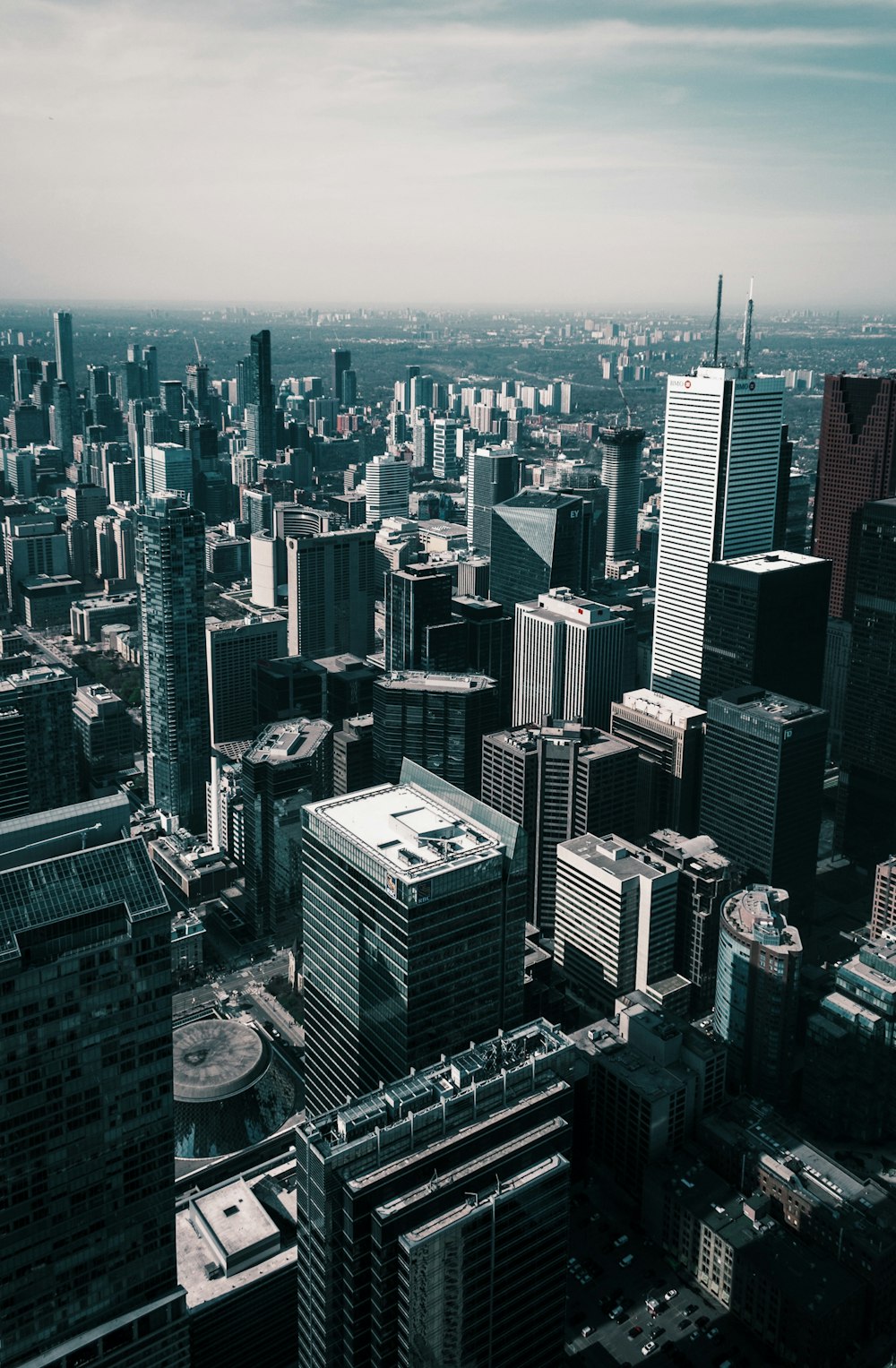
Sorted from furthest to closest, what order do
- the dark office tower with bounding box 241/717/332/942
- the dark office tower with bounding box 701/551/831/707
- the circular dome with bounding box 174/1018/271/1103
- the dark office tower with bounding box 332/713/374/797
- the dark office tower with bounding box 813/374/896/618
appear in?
the dark office tower with bounding box 813/374/896/618, the dark office tower with bounding box 332/713/374/797, the dark office tower with bounding box 701/551/831/707, the dark office tower with bounding box 241/717/332/942, the circular dome with bounding box 174/1018/271/1103

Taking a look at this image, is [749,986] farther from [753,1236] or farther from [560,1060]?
[560,1060]

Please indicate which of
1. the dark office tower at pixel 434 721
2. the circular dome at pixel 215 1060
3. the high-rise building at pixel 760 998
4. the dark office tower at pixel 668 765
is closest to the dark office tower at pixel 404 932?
the circular dome at pixel 215 1060

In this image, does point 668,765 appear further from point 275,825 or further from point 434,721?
point 275,825

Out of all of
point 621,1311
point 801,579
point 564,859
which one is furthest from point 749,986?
point 801,579

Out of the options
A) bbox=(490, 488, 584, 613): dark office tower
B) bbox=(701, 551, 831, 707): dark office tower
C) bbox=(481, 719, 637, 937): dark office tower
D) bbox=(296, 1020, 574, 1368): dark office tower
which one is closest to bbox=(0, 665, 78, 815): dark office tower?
bbox=(481, 719, 637, 937): dark office tower

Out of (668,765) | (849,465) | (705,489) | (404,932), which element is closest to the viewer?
(404,932)

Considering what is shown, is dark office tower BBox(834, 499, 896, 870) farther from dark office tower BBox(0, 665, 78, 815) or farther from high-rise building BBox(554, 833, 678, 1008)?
dark office tower BBox(0, 665, 78, 815)

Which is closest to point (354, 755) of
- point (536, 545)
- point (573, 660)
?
point (573, 660)
